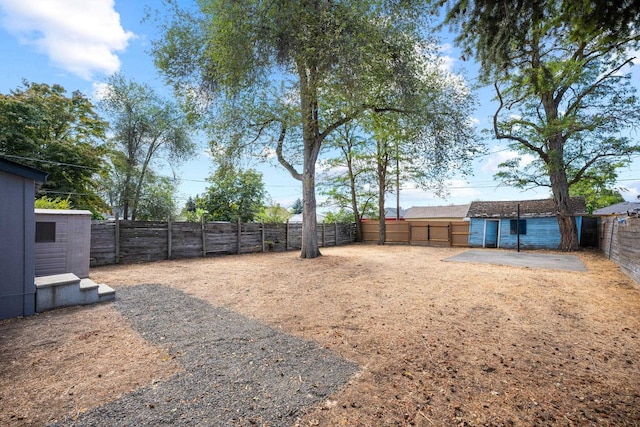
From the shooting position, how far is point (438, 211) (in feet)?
128

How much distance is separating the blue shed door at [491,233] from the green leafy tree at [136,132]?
20.3 m

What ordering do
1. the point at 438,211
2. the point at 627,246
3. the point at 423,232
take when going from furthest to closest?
1. the point at 438,211
2. the point at 423,232
3. the point at 627,246

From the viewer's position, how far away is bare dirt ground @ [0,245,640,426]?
1897 mm

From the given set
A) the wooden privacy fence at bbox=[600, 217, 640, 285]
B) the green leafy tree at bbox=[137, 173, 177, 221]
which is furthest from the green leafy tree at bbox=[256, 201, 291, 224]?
the wooden privacy fence at bbox=[600, 217, 640, 285]

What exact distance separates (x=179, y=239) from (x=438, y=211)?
3648cm

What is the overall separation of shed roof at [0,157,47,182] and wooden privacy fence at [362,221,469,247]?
17231 millimetres

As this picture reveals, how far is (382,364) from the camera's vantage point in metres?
2.52

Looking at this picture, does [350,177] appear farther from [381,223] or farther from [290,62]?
[290,62]

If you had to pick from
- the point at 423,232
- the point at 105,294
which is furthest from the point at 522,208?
the point at 105,294

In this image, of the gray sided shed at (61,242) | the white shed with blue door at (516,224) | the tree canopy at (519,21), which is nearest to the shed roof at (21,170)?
A: the gray sided shed at (61,242)

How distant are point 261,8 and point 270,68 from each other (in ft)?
4.63

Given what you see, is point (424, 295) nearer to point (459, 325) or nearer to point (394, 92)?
point (459, 325)

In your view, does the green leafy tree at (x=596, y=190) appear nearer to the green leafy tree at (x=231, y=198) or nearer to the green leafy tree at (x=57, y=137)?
the green leafy tree at (x=231, y=198)

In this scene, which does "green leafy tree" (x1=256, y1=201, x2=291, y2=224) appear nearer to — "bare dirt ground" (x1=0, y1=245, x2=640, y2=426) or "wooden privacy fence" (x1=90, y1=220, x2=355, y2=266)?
"wooden privacy fence" (x1=90, y1=220, x2=355, y2=266)
